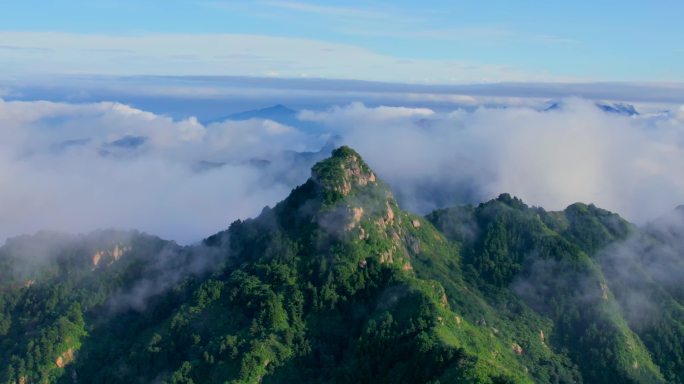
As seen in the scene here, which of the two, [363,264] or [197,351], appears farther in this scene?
[363,264]

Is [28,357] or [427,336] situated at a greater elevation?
[427,336]

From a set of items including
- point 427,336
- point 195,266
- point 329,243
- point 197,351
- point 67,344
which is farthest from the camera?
point 195,266

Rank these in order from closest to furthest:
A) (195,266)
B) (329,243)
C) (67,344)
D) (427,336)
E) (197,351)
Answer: (427,336) < (197,351) < (67,344) < (329,243) < (195,266)

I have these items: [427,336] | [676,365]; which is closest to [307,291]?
[427,336]

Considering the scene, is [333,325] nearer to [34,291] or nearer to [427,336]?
[427,336]

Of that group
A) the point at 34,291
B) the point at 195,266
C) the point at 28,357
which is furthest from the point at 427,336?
the point at 34,291

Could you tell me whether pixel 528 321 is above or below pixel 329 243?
below

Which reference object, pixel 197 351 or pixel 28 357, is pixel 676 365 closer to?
pixel 197 351

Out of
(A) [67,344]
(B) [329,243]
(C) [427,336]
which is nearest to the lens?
(C) [427,336]

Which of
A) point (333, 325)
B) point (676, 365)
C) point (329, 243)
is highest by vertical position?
point (329, 243)
